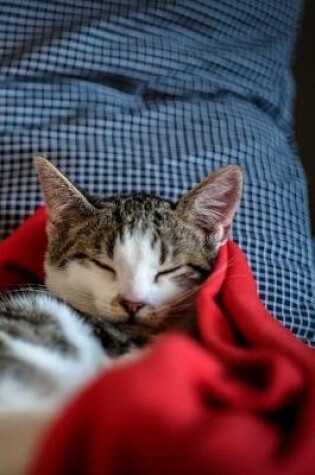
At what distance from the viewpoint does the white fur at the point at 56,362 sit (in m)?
0.65

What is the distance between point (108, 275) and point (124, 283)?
0.13 ft

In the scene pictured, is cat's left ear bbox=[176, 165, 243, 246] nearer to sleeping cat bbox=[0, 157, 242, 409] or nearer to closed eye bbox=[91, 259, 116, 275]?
sleeping cat bbox=[0, 157, 242, 409]

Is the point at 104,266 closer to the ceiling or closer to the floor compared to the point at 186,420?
closer to the floor

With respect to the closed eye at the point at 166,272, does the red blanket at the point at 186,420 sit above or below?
above

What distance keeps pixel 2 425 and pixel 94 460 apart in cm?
13

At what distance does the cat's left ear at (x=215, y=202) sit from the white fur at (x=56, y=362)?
240 mm

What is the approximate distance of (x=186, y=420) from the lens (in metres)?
0.47

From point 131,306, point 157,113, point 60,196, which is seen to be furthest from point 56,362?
point 157,113

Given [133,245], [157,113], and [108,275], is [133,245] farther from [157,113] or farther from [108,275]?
[157,113]

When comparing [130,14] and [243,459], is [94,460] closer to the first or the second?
[243,459]

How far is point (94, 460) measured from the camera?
465mm

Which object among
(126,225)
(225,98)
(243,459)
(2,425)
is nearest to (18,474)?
(2,425)

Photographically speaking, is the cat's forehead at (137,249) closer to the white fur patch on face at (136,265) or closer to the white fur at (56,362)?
the white fur patch on face at (136,265)

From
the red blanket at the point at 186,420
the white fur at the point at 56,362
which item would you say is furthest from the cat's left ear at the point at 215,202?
the red blanket at the point at 186,420
